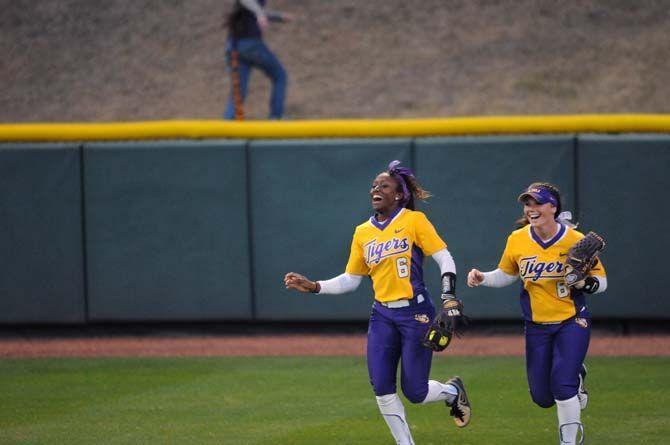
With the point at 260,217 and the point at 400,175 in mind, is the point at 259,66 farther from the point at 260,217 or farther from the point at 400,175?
the point at 400,175

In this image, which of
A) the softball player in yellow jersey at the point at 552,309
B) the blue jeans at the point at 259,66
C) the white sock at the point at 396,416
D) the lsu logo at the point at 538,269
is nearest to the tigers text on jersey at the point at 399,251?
the softball player in yellow jersey at the point at 552,309

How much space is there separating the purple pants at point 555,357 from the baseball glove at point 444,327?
0.49 metres

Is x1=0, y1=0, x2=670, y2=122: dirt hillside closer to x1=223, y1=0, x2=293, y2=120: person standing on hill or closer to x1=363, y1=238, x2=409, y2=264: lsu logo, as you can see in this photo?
x1=223, y1=0, x2=293, y2=120: person standing on hill

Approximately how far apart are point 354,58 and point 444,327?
11.9 m

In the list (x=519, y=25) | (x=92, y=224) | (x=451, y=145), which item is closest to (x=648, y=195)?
(x=451, y=145)

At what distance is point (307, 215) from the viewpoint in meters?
12.1

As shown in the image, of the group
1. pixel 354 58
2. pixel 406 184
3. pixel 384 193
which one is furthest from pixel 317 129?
pixel 354 58

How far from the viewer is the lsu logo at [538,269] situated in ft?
22.1

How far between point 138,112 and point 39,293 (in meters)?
5.27

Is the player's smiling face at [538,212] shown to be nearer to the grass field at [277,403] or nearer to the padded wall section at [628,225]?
the grass field at [277,403]

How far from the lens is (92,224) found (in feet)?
40.3

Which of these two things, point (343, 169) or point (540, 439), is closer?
point (540, 439)

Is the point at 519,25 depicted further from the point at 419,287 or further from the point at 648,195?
the point at 419,287

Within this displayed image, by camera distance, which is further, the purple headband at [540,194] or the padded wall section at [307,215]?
the padded wall section at [307,215]
